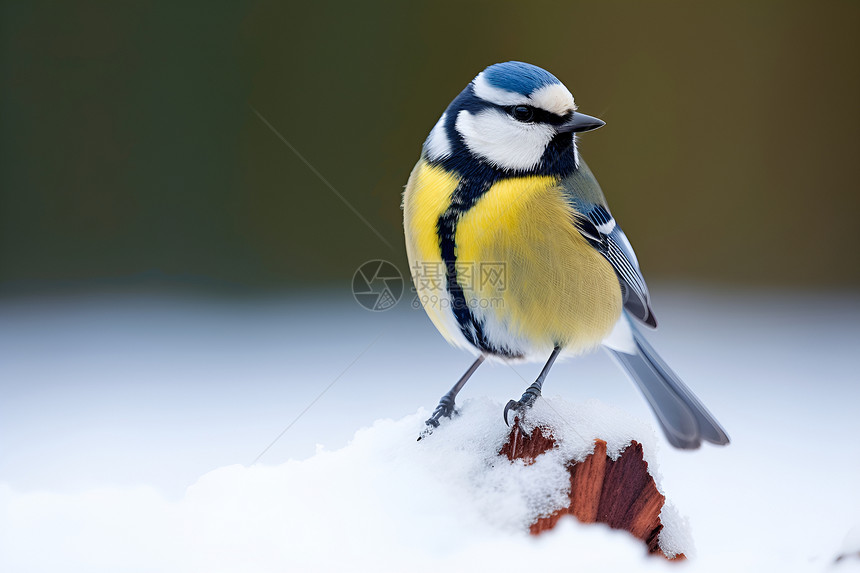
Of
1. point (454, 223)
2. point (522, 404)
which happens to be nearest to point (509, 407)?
point (522, 404)

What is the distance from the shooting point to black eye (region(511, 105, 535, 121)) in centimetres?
101

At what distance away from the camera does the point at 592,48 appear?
209 cm

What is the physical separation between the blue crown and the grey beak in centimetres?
6

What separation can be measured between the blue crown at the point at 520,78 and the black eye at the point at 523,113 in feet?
0.08

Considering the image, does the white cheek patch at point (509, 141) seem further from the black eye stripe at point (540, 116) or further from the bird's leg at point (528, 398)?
the bird's leg at point (528, 398)

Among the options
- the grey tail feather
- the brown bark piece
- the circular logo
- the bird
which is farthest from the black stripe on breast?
the circular logo

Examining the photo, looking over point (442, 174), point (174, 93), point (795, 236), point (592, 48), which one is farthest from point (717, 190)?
point (174, 93)

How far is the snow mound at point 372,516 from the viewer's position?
0.84m

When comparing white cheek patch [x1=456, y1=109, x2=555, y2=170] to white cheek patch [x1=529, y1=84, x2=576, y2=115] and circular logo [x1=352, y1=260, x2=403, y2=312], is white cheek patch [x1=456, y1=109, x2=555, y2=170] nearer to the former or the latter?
white cheek patch [x1=529, y1=84, x2=576, y2=115]

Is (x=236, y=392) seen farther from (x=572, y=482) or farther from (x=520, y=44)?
(x=520, y=44)

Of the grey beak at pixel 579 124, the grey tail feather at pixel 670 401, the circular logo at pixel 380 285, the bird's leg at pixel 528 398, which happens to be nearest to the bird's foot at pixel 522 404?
the bird's leg at pixel 528 398

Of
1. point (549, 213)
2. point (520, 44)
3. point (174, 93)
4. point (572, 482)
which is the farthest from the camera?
point (174, 93)

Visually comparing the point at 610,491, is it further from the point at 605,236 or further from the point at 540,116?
the point at 540,116

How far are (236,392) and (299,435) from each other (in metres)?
0.37
